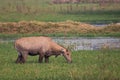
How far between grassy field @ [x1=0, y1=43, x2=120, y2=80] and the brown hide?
13.6 inches

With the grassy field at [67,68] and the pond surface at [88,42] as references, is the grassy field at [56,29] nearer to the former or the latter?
the pond surface at [88,42]

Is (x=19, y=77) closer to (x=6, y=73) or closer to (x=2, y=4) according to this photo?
(x=6, y=73)

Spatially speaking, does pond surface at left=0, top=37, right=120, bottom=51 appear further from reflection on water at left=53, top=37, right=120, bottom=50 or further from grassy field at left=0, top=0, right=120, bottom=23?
grassy field at left=0, top=0, right=120, bottom=23

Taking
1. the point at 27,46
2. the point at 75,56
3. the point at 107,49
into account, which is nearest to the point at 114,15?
the point at 107,49

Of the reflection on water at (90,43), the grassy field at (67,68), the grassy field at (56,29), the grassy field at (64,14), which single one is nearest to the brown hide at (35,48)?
the grassy field at (67,68)

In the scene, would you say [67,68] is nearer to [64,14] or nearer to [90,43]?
[90,43]

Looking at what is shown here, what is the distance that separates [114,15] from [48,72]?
29.7 meters

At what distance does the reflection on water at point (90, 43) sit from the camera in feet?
80.5

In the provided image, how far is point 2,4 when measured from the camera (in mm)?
55156

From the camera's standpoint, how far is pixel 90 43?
1051 inches

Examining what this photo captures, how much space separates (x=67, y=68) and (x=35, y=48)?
193 cm

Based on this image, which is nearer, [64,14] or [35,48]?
[35,48]

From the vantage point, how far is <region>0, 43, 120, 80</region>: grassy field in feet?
48.1

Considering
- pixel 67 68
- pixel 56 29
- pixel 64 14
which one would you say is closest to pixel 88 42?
pixel 56 29
